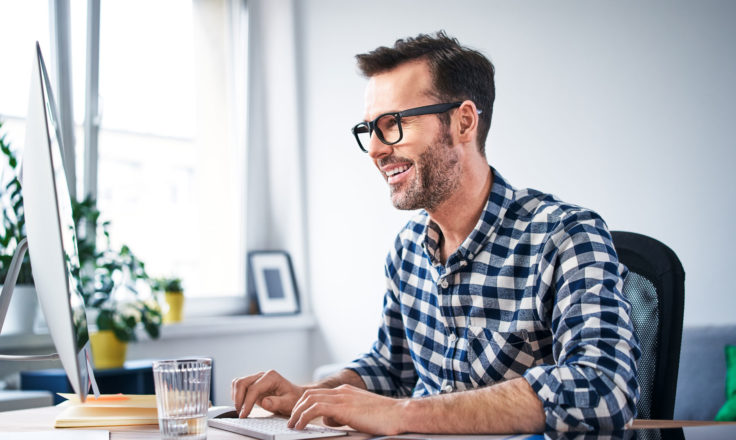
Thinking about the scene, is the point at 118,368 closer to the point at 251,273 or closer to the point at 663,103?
the point at 251,273

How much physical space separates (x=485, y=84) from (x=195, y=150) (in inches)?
114

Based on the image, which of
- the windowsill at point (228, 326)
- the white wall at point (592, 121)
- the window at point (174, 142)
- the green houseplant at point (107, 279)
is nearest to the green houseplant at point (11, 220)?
the green houseplant at point (107, 279)

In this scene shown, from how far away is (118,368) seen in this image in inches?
121

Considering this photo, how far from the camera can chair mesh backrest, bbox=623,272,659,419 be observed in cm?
129

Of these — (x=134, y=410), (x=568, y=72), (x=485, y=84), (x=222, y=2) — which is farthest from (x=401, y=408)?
(x=222, y=2)

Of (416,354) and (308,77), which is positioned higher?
(308,77)

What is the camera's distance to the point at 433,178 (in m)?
1.54

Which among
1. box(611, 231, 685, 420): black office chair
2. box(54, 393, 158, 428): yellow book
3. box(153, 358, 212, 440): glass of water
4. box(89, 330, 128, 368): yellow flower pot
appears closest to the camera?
box(153, 358, 212, 440): glass of water

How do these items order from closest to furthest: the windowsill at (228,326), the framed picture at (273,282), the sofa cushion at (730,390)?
the sofa cushion at (730,390) < the windowsill at (228,326) < the framed picture at (273,282)

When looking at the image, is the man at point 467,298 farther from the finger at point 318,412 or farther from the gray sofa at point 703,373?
the gray sofa at point 703,373

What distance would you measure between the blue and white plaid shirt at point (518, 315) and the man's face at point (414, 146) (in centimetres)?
10

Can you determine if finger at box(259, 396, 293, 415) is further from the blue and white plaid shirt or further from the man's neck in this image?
the man's neck

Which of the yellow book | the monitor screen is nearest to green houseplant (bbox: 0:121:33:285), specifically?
the yellow book

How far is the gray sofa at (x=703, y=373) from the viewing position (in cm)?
235
